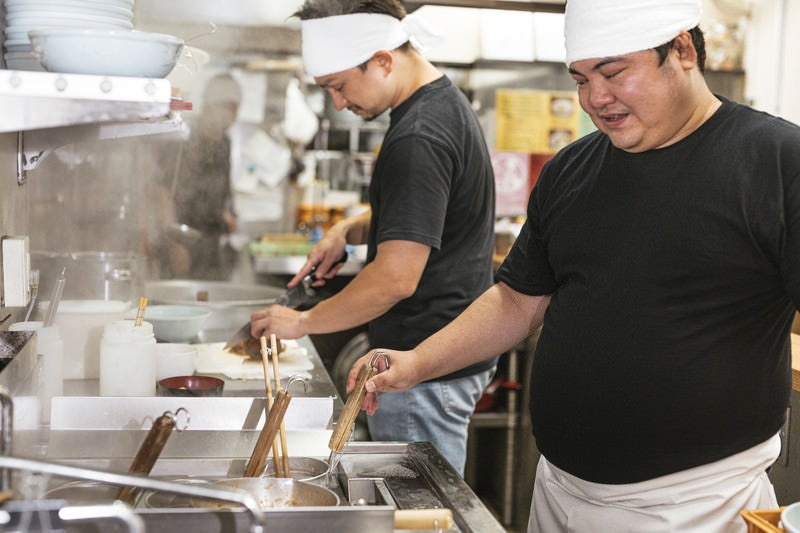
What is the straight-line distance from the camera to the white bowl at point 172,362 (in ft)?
6.89

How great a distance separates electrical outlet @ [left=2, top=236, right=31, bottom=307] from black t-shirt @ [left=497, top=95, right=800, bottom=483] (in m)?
1.10

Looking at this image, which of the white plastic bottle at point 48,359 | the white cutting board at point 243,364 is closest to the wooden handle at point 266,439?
the white plastic bottle at point 48,359

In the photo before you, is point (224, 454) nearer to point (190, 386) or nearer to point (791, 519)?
point (190, 386)

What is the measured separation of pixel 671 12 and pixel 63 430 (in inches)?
52.8

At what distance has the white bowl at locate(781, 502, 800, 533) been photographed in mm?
1132

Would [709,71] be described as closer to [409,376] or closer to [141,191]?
[141,191]

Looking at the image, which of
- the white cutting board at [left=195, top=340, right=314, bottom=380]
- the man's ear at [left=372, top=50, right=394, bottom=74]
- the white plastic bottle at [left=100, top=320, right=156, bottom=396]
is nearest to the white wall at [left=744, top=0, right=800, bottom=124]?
the man's ear at [left=372, top=50, right=394, bottom=74]

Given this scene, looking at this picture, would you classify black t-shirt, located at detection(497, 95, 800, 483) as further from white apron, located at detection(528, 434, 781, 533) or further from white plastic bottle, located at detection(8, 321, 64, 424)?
white plastic bottle, located at detection(8, 321, 64, 424)

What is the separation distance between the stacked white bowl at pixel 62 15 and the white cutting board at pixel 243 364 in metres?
1.03

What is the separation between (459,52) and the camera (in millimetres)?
5410

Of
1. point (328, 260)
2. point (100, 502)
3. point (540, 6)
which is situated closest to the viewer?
point (100, 502)

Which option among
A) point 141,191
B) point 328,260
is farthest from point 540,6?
point 141,191

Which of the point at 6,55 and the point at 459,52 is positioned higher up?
the point at 459,52

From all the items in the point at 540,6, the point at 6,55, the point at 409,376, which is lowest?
the point at 409,376
